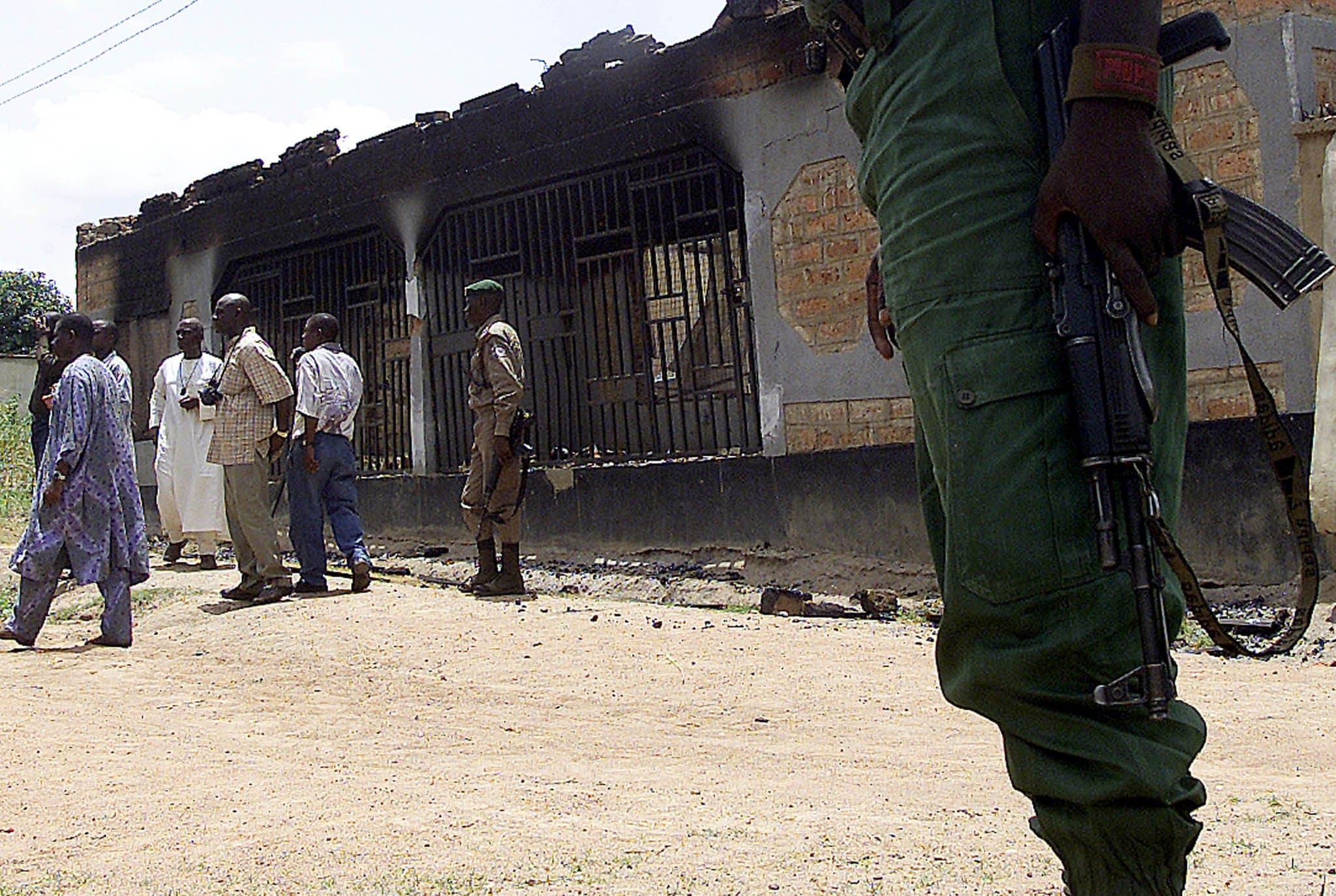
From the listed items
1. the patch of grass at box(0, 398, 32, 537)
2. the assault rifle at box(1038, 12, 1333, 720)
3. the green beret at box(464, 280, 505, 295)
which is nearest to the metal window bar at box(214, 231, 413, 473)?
the green beret at box(464, 280, 505, 295)

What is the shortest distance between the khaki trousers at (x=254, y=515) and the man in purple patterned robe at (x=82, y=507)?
1022 millimetres

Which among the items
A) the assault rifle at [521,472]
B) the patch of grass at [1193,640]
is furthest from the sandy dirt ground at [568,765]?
the assault rifle at [521,472]

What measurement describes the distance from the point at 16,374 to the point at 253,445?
19622 mm

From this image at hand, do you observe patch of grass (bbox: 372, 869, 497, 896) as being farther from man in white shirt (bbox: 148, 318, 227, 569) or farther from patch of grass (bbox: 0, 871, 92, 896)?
man in white shirt (bbox: 148, 318, 227, 569)

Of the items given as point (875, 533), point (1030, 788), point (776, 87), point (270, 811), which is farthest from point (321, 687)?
point (776, 87)

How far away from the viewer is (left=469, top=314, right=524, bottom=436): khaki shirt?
22.5 ft

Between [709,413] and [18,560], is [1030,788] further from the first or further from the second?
[709,413]

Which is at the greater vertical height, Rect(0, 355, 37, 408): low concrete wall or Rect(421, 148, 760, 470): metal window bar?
Rect(0, 355, 37, 408): low concrete wall

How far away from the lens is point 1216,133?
595 centimetres

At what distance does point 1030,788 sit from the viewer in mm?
1494

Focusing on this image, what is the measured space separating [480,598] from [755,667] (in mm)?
2515

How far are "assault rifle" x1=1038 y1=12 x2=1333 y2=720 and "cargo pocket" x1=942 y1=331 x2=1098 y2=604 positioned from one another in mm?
24

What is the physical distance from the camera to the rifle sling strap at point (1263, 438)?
4.99ft

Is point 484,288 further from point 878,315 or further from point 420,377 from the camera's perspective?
point 878,315
